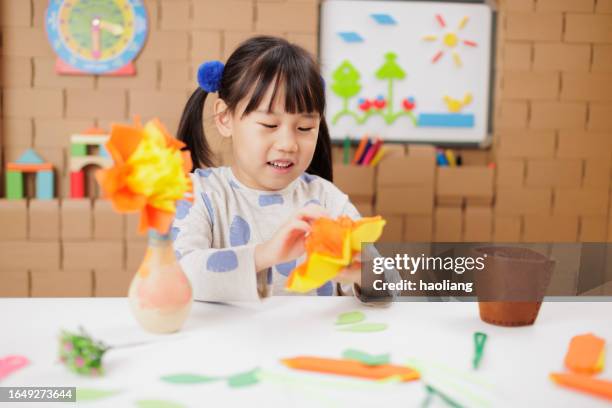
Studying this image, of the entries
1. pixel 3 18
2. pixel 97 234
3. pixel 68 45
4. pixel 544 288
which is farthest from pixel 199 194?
pixel 3 18

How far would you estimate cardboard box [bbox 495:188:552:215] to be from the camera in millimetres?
2115

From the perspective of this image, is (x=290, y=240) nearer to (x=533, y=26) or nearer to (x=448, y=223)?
(x=448, y=223)

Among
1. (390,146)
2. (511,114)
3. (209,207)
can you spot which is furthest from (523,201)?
(209,207)

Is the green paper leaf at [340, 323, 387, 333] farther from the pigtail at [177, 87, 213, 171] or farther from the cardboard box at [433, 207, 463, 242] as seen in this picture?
the cardboard box at [433, 207, 463, 242]

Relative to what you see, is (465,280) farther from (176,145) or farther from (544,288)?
(176,145)

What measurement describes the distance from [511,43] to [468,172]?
1.56 feet

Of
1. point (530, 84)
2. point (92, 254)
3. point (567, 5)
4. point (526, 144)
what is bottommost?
point (92, 254)

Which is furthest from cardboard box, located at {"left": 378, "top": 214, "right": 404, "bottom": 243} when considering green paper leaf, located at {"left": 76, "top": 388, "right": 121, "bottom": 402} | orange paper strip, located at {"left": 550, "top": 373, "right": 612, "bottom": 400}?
green paper leaf, located at {"left": 76, "top": 388, "right": 121, "bottom": 402}

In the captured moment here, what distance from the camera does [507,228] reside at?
2.13m

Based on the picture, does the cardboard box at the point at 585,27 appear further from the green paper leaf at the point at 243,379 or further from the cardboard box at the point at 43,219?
the green paper leaf at the point at 243,379

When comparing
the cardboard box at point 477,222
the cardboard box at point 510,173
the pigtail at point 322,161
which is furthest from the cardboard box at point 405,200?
the pigtail at point 322,161

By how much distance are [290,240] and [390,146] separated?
1.45m

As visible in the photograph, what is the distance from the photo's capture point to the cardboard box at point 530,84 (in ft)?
6.81

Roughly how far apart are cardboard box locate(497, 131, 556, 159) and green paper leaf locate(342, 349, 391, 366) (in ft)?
5.54
